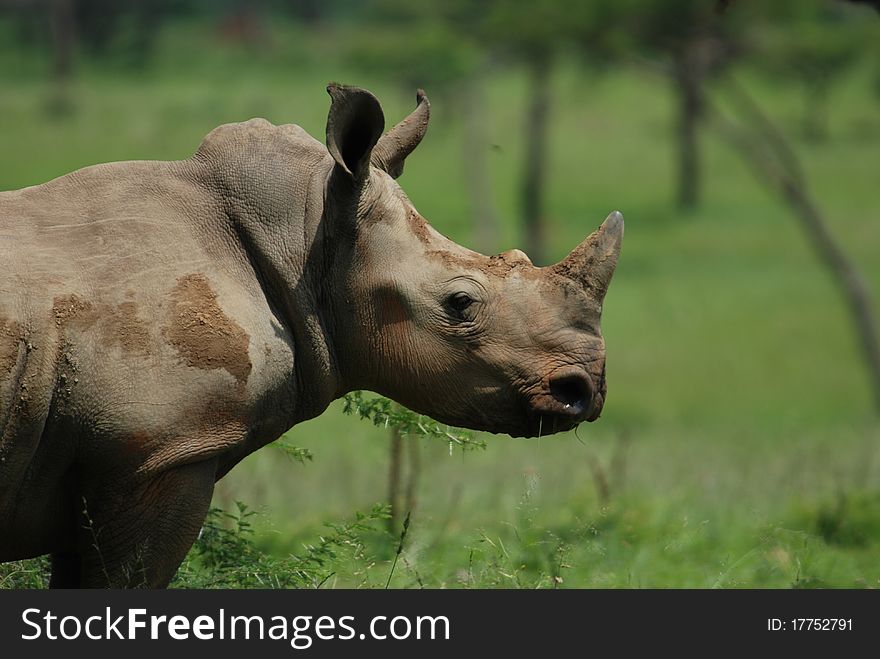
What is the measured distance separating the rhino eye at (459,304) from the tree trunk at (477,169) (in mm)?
24674

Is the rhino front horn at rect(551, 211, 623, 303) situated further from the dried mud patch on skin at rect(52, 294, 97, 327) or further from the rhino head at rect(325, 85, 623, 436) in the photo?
the dried mud patch on skin at rect(52, 294, 97, 327)

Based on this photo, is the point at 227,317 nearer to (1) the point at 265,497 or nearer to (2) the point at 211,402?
(2) the point at 211,402

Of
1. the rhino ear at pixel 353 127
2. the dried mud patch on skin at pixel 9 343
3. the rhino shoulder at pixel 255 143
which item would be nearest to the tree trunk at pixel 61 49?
the rhino shoulder at pixel 255 143

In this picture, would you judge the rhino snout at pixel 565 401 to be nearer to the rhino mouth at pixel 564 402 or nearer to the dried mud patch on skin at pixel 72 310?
the rhino mouth at pixel 564 402

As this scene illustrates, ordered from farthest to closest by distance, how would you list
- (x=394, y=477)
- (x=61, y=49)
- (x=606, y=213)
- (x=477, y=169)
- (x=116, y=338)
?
(x=61, y=49) < (x=606, y=213) < (x=477, y=169) < (x=394, y=477) < (x=116, y=338)

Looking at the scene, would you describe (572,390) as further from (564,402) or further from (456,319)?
(456,319)

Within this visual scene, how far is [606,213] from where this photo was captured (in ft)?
113

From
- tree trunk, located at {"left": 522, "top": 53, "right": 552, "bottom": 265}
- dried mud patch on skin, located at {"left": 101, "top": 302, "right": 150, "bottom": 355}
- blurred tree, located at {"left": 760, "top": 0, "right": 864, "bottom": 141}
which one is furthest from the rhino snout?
tree trunk, located at {"left": 522, "top": 53, "right": 552, "bottom": 265}

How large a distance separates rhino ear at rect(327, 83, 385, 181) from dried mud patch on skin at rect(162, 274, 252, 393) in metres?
0.57

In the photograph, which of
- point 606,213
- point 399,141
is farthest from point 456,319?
point 606,213

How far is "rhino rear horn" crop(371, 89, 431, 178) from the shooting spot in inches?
194

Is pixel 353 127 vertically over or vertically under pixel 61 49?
under

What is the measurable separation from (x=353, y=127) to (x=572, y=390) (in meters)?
→ 1.03

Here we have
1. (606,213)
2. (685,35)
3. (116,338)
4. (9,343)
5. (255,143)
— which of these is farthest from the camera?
(606,213)
